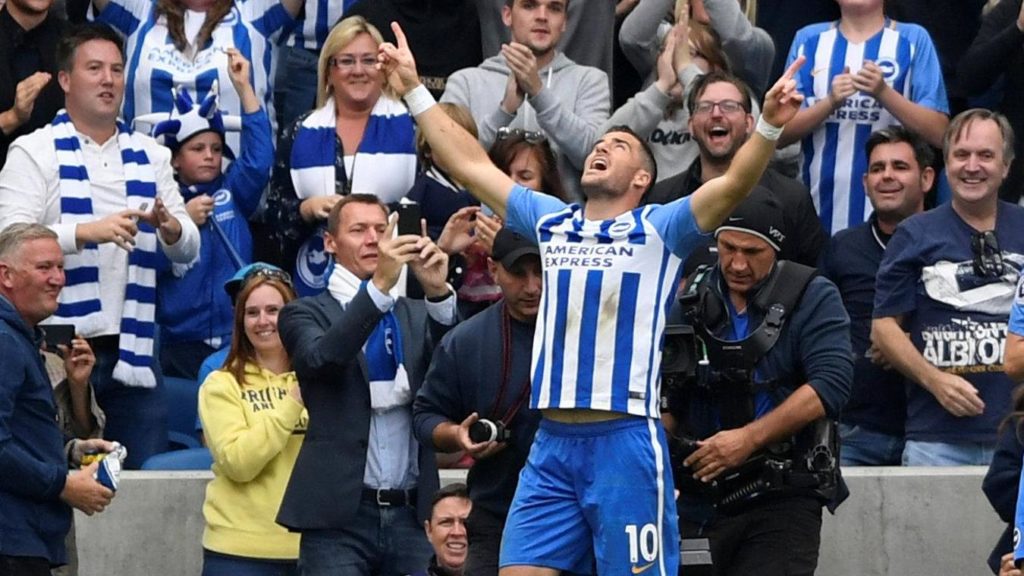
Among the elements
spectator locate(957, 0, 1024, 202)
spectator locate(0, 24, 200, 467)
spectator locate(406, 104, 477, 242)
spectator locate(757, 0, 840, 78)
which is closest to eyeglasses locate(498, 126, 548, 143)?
spectator locate(406, 104, 477, 242)

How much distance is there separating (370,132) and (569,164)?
1045 millimetres

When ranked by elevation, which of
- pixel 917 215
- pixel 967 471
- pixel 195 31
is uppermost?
pixel 195 31

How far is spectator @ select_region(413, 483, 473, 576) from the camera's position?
9008 millimetres

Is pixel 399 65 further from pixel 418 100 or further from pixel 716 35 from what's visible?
pixel 716 35

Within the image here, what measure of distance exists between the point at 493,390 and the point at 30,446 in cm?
183

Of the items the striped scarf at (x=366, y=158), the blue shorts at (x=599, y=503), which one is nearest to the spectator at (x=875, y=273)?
the striped scarf at (x=366, y=158)

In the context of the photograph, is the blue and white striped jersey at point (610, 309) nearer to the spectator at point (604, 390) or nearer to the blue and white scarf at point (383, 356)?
the spectator at point (604, 390)

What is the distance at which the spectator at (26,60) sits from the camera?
11469mm

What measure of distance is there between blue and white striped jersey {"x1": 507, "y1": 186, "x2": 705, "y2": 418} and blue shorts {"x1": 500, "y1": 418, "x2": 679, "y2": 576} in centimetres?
12

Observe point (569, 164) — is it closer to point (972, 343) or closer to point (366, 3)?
point (366, 3)

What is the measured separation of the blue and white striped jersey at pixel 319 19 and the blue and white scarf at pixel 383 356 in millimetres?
3090

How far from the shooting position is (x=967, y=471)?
9.97 meters

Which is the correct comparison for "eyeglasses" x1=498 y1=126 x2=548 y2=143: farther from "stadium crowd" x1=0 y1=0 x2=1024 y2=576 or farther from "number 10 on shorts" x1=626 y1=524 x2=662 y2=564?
"number 10 on shorts" x1=626 y1=524 x2=662 y2=564

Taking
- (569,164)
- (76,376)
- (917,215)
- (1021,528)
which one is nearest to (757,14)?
(569,164)
